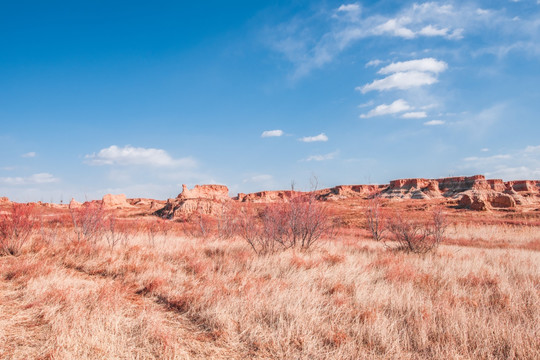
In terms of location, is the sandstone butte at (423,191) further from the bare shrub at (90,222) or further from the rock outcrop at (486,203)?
the bare shrub at (90,222)

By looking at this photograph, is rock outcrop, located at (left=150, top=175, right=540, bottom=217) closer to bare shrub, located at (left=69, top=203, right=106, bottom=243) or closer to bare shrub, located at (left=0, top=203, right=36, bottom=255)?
bare shrub, located at (left=69, top=203, right=106, bottom=243)

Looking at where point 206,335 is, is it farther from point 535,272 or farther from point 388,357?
A: point 535,272

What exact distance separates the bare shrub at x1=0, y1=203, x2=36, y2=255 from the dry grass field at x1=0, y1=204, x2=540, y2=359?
1641 mm

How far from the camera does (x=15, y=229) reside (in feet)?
27.0

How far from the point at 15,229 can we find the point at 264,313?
8218 mm

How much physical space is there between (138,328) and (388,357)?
2732mm

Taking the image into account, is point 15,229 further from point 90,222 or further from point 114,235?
point 114,235

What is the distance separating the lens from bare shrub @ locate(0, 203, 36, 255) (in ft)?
25.7

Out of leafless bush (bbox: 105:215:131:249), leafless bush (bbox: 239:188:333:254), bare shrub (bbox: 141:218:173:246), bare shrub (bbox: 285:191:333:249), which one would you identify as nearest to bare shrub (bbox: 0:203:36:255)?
leafless bush (bbox: 105:215:131:249)

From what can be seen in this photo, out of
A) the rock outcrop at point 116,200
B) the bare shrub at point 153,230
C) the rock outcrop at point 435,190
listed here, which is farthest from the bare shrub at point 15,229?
the rock outcrop at point 435,190

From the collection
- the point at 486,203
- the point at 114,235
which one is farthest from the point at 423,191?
the point at 114,235

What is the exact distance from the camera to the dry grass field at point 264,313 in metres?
3.04

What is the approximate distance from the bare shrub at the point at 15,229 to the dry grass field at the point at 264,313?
164cm

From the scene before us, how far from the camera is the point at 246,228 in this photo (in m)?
10.3
